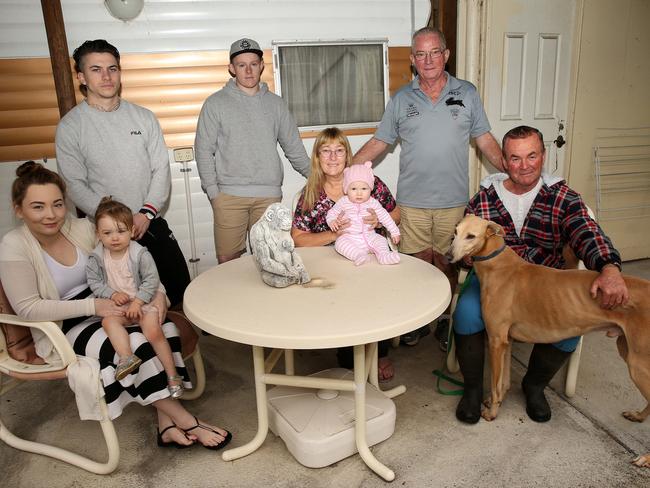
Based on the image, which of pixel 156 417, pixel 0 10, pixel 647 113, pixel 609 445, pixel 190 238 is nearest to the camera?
pixel 609 445

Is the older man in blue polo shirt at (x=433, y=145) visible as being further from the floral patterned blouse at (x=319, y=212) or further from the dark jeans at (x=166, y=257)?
the dark jeans at (x=166, y=257)

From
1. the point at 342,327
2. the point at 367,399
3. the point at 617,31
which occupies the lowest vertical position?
the point at 367,399

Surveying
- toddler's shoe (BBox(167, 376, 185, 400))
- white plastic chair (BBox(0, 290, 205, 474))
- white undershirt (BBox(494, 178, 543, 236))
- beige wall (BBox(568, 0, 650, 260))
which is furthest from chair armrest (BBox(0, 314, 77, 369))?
beige wall (BBox(568, 0, 650, 260))

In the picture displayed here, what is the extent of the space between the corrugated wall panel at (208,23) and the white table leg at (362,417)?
8.46 ft

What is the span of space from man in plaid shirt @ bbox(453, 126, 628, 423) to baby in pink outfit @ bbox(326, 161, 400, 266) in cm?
44

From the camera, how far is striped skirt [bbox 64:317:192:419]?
195 centimetres

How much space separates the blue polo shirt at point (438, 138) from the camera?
298cm

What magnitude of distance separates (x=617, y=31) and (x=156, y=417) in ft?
14.5

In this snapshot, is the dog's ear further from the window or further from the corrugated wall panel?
the corrugated wall panel

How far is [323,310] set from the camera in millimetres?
1740

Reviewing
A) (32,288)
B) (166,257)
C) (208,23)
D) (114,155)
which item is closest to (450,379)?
(166,257)

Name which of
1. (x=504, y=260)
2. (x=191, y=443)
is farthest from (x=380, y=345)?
(x=191, y=443)

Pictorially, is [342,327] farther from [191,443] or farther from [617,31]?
[617,31]

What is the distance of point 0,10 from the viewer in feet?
10.3
